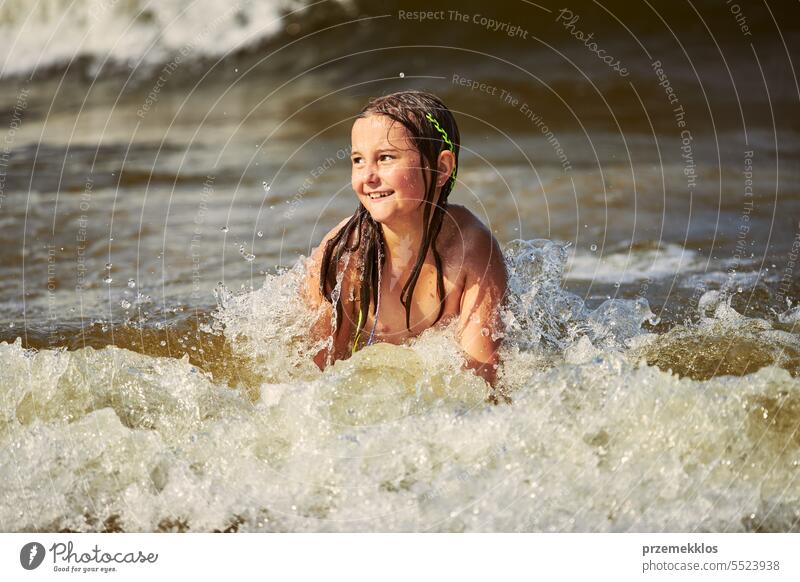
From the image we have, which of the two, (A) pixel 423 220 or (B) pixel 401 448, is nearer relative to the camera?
(B) pixel 401 448

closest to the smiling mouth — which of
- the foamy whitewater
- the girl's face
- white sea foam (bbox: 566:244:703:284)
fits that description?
the girl's face

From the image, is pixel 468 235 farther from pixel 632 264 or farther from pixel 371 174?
pixel 632 264

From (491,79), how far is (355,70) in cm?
50

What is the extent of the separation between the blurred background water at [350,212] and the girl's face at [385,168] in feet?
0.85

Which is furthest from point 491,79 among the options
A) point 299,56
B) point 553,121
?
point 299,56

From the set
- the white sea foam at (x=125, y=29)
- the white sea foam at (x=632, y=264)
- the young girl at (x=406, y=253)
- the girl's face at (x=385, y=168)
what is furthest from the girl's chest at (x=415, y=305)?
the white sea foam at (x=125, y=29)

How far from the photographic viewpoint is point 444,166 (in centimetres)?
157

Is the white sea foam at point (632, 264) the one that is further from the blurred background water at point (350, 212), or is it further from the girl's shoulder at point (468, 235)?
the girl's shoulder at point (468, 235)

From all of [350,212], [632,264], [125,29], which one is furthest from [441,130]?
[125,29]

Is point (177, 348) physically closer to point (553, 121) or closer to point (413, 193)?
point (413, 193)

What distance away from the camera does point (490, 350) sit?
5.28 ft

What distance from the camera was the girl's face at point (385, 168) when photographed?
1503mm

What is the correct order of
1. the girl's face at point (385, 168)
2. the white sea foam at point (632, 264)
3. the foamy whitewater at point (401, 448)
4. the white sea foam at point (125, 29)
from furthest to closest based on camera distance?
the white sea foam at point (125, 29) < the white sea foam at point (632, 264) < the girl's face at point (385, 168) < the foamy whitewater at point (401, 448)

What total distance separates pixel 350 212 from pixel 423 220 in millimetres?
1412
